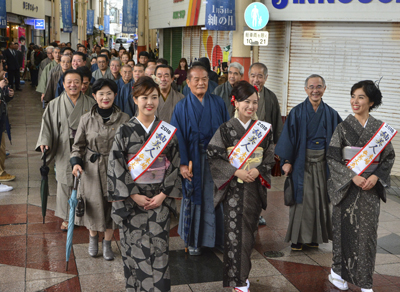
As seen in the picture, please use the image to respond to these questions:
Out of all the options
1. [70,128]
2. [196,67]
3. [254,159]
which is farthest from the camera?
[70,128]

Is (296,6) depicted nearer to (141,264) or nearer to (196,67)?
(196,67)

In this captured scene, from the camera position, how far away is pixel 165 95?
6246 millimetres

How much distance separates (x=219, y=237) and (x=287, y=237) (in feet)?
2.41

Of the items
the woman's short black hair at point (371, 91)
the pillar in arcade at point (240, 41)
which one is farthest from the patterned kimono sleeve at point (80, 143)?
the pillar in arcade at point (240, 41)

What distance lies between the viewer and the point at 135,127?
366 cm

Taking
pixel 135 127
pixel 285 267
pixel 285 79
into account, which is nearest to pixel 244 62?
pixel 285 79

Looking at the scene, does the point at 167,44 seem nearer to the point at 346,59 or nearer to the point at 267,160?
the point at 346,59

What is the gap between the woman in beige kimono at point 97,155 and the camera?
15.4 ft

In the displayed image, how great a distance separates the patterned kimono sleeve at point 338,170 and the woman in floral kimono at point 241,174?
1.85 ft

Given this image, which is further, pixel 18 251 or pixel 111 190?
pixel 18 251

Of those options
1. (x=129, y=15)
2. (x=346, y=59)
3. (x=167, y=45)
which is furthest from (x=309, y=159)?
(x=129, y=15)

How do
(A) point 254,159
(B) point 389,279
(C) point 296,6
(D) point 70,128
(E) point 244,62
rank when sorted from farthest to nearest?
(E) point 244,62, (C) point 296,6, (D) point 70,128, (B) point 389,279, (A) point 254,159

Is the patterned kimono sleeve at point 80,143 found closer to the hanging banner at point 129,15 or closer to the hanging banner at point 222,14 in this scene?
the hanging banner at point 222,14

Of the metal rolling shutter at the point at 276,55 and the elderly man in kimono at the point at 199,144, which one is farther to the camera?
the metal rolling shutter at the point at 276,55
